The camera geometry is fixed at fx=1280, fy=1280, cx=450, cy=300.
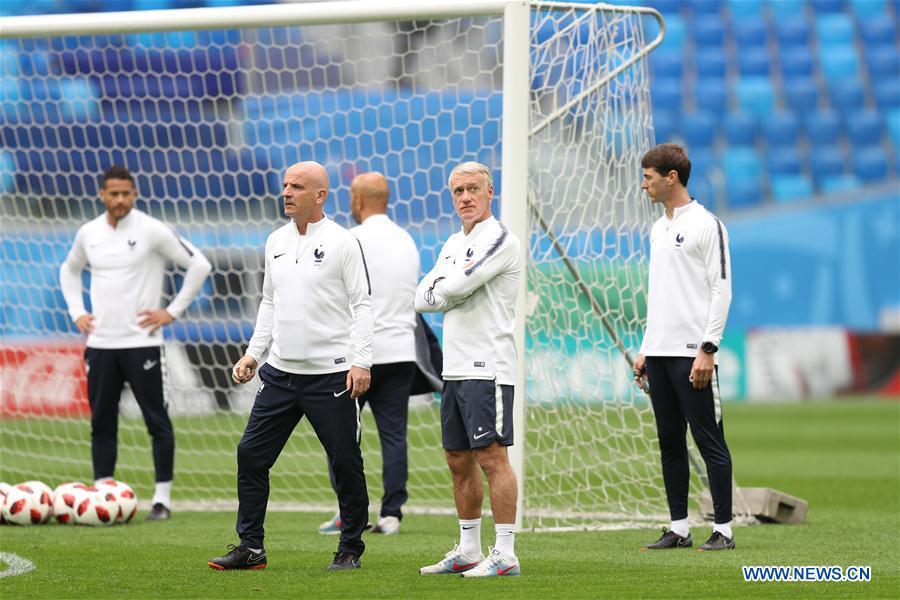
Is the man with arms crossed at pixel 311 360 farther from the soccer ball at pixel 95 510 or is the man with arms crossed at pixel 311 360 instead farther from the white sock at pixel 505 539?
the soccer ball at pixel 95 510

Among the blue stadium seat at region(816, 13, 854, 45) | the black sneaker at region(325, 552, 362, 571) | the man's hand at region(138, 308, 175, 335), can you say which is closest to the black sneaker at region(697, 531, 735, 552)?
the black sneaker at region(325, 552, 362, 571)

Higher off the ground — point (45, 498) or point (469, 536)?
point (469, 536)

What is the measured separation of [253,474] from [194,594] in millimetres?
790

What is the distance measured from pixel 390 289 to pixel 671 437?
1861 millimetres

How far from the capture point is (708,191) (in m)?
23.8

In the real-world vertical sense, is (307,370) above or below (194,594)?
above

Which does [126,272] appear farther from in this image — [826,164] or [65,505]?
[826,164]

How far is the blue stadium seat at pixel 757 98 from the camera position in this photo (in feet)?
85.9

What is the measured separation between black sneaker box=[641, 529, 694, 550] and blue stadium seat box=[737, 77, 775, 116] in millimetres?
20696

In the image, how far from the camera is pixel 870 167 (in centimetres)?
2494

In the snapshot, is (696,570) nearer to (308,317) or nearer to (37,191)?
(308,317)

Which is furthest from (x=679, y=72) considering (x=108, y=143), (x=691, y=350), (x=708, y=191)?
(x=691, y=350)

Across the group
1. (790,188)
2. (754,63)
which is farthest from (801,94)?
(790,188)

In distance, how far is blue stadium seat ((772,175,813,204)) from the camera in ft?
80.8
